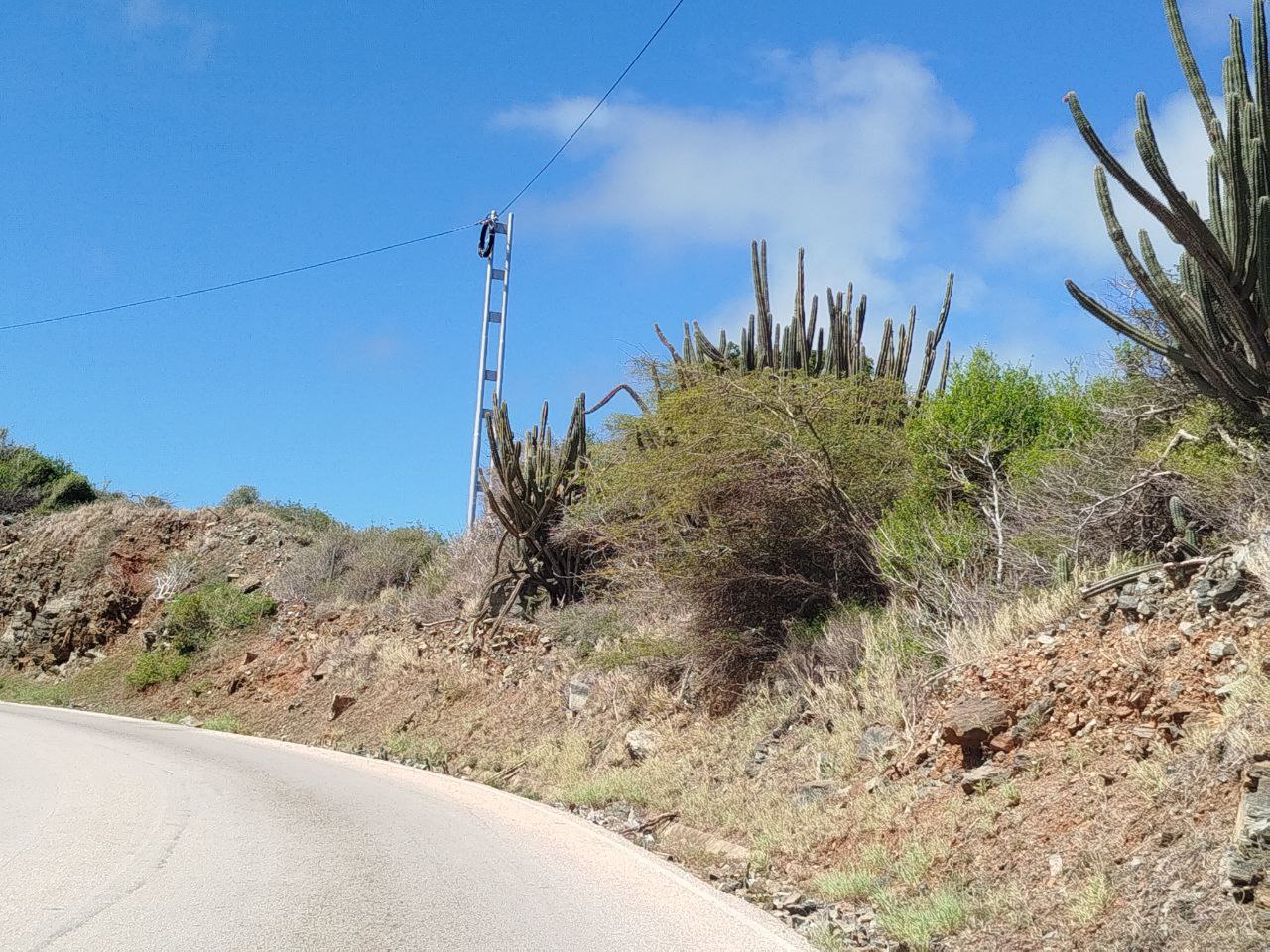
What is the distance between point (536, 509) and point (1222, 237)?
15326 millimetres

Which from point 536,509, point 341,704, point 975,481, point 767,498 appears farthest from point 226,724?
point 975,481

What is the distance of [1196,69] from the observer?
11031 mm

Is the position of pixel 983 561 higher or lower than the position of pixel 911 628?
higher

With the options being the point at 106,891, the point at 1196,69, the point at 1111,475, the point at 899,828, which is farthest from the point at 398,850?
the point at 1196,69

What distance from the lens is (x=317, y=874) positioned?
827cm

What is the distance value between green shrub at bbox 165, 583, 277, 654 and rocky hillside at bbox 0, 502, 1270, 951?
835cm

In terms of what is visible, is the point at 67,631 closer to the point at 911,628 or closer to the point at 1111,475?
the point at 911,628

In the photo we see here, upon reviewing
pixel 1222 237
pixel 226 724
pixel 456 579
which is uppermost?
pixel 1222 237

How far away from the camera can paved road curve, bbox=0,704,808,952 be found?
6.69m

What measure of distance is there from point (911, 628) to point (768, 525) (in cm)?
329

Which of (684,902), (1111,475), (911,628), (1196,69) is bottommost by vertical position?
(684,902)

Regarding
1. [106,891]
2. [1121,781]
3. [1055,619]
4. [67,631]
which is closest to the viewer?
[106,891]

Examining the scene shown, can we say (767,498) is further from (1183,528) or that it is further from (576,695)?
(1183,528)

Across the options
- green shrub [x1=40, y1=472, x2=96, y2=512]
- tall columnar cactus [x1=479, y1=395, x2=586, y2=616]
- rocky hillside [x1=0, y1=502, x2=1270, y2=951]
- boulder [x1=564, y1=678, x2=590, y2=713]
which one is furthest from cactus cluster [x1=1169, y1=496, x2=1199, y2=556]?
green shrub [x1=40, y1=472, x2=96, y2=512]
